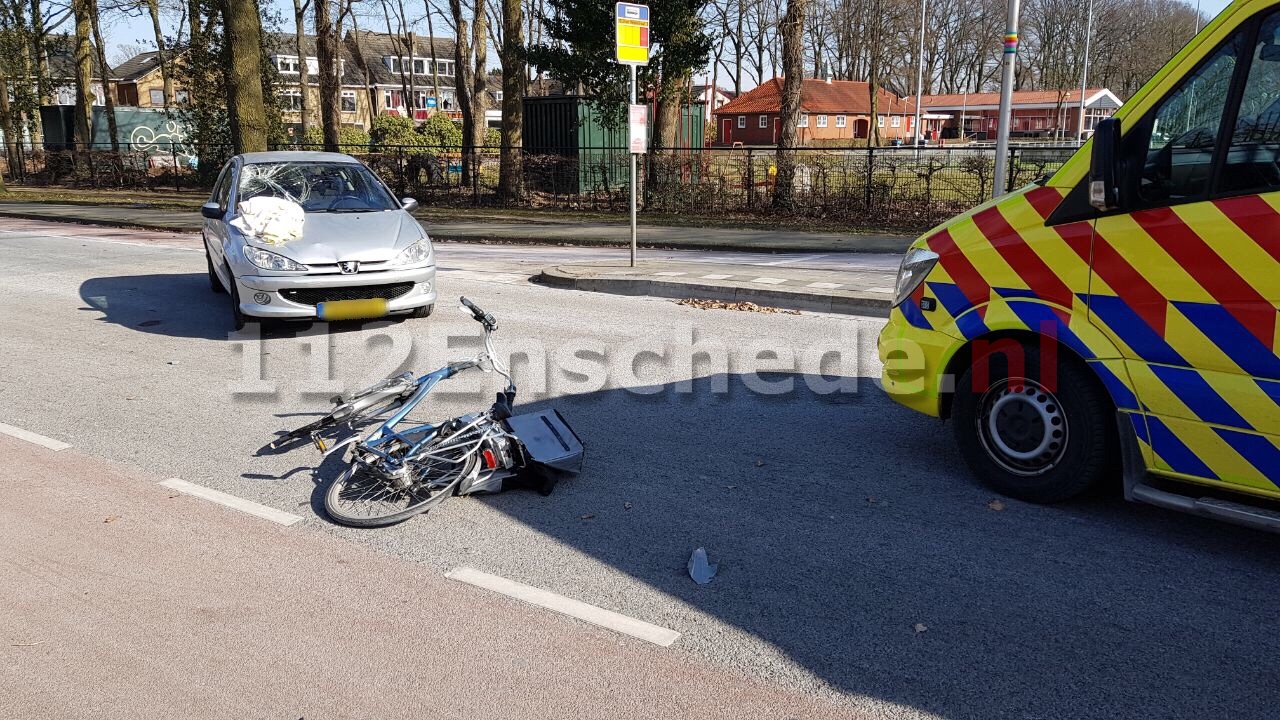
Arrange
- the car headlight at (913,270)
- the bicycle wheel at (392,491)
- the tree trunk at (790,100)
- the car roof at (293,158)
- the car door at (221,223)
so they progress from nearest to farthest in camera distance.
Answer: the bicycle wheel at (392,491) → the car headlight at (913,270) → the car door at (221,223) → the car roof at (293,158) → the tree trunk at (790,100)

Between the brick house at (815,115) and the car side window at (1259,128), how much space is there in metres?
71.5

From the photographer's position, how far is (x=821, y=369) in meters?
7.96

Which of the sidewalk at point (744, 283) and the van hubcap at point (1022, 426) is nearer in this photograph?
the van hubcap at point (1022, 426)

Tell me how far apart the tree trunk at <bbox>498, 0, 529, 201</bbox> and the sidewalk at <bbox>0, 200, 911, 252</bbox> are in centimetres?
232

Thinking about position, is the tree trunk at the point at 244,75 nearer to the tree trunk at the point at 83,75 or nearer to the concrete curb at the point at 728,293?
the concrete curb at the point at 728,293

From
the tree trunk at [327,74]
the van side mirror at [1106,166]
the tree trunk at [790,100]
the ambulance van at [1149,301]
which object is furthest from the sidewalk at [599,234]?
the van side mirror at [1106,166]

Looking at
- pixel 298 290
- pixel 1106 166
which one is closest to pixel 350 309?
pixel 298 290

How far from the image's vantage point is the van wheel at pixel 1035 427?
4543 mm

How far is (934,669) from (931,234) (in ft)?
8.39

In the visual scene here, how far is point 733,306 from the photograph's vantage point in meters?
11.0

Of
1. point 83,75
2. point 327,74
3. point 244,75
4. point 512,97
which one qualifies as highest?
point 83,75

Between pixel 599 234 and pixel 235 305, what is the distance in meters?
9.99

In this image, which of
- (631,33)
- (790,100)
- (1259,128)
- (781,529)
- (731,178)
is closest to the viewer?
(1259,128)

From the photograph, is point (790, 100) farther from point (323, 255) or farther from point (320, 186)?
point (323, 255)
